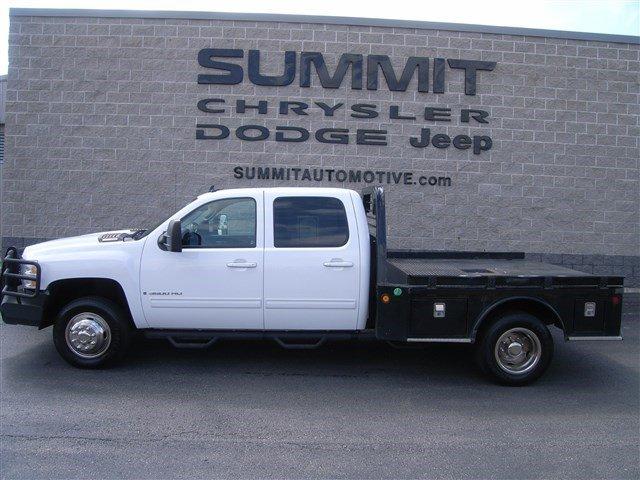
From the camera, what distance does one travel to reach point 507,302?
21.1 ft

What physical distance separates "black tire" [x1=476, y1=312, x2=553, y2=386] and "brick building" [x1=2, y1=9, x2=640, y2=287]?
15.8 ft

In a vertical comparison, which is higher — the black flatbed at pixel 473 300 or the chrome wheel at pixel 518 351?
the black flatbed at pixel 473 300

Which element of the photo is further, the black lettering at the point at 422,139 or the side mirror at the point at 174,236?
the black lettering at the point at 422,139

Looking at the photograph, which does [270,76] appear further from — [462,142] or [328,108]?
[462,142]

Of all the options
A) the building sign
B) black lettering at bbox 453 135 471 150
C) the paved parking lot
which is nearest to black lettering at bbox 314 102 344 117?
the building sign

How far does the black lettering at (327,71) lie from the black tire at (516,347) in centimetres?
589

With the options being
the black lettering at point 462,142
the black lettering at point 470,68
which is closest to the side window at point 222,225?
the black lettering at point 462,142

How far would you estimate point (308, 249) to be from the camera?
6449 mm

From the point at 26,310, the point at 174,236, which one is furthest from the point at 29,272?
the point at 174,236

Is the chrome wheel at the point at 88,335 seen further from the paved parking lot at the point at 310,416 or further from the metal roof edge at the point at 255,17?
the metal roof edge at the point at 255,17

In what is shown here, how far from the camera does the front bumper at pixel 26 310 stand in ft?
21.2

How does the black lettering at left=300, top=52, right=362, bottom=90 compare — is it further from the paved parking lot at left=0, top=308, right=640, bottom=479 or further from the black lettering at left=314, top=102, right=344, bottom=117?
the paved parking lot at left=0, top=308, right=640, bottom=479

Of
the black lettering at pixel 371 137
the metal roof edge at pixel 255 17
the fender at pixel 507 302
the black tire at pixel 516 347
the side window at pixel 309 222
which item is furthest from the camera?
the black lettering at pixel 371 137

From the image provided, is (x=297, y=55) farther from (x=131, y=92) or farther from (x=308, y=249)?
(x=308, y=249)
